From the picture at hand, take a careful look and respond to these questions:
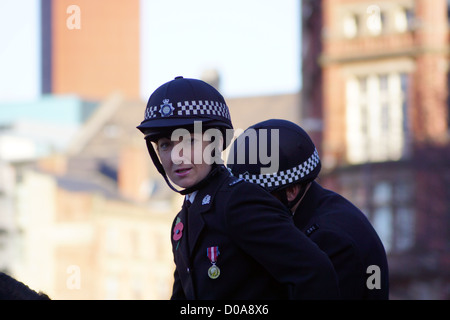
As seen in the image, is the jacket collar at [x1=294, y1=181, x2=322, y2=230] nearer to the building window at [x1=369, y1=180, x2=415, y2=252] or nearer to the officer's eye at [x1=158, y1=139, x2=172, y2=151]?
the officer's eye at [x1=158, y1=139, x2=172, y2=151]

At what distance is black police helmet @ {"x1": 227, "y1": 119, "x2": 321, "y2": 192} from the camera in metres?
3.48

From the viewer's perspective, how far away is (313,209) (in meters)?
3.71

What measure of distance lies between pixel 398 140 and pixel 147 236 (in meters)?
15.8

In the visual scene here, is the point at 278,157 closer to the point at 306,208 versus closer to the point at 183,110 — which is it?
the point at 306,208

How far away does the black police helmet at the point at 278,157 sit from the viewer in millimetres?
3477

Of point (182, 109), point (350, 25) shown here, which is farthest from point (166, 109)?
point (350, 25)

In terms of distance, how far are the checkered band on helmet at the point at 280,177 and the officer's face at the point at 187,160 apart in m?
0.43

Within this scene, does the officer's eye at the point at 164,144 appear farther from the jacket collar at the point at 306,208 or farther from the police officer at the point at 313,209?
the jacket collar at the point at 306,208

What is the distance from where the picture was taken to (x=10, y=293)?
8.04ft

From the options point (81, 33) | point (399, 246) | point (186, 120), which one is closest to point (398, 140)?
point (399, 246)

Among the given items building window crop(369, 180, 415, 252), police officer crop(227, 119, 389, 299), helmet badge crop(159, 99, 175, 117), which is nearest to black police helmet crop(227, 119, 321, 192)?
police officer crop(227, 119, 389, 299)

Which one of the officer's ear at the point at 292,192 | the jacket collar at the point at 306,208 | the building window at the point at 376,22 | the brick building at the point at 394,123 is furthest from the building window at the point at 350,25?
the officer's ear at the point at 292,192

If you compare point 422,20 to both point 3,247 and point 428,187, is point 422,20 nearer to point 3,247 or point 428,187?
point 428,187

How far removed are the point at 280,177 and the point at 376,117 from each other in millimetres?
21755
